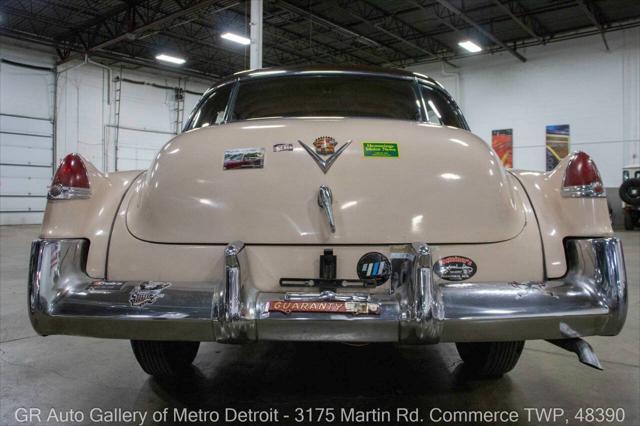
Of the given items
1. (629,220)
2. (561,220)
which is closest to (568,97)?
(629,220)

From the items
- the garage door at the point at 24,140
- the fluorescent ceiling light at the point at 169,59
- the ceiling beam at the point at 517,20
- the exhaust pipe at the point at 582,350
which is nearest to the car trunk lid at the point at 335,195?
the exhaust pipe at the point at 582,350

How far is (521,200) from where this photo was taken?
192 centimetres

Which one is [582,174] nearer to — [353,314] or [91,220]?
[353,314]

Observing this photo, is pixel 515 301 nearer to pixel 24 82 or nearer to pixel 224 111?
pixel 224 111

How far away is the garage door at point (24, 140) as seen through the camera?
46.1ft

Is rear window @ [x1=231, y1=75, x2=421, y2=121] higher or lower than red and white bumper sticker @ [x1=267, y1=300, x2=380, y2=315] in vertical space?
higher

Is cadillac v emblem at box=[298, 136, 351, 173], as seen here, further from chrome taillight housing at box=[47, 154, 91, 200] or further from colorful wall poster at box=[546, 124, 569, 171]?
colorful wall poster at box=[546, 124, 569, 171]

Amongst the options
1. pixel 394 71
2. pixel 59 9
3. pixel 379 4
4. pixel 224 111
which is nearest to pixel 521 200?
pixel 394 71

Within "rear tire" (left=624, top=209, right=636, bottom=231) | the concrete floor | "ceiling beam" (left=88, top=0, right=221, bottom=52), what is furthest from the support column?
"rear tire" (left=624, top=209, right=636, bottom=231)

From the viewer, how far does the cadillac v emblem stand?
71.0 inches

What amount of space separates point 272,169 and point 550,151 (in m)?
15.8

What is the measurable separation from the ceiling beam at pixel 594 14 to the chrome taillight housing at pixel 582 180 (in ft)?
42.2

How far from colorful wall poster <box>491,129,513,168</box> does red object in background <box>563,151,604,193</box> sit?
1539 cm

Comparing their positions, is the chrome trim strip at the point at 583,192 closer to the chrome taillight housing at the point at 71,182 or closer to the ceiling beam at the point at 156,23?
the chrome taillight housing at the point at 71,182
